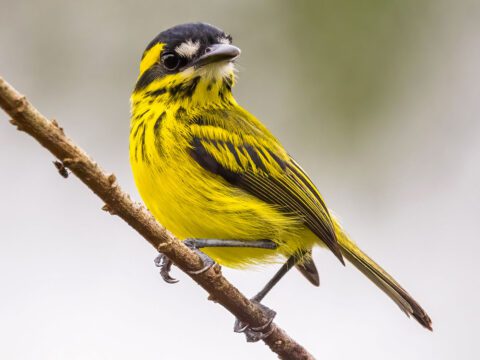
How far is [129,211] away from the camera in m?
2.77

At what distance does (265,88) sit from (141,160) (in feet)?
7.08

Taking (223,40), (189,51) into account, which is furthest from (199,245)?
(223,40)

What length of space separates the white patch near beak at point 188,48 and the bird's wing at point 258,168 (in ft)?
1.25

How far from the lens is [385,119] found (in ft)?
17.7

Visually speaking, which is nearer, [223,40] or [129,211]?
[129,211]

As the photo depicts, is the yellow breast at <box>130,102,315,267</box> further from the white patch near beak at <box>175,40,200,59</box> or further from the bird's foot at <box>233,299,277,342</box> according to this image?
the bird's foot at <box>233,299,277,342</box>

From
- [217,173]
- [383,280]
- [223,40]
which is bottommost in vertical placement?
[217,173]

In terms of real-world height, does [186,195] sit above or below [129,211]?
above

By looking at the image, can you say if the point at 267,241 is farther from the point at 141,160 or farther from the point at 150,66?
the point at 150,66

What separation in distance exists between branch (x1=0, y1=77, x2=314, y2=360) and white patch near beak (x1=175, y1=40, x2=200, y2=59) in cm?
149

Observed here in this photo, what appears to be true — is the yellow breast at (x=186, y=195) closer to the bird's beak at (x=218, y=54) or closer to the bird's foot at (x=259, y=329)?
the bird's beak at (x=218, y=54)

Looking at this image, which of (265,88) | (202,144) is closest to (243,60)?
(265,88)

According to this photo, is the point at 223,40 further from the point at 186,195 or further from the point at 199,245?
the point at 199,245

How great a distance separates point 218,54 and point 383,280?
1.73 m
